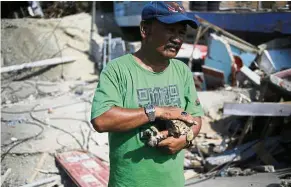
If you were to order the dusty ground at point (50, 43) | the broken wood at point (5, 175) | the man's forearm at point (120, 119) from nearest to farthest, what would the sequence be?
the man's forearm at point (120, 119) → the broken wood at point (5, 175) → the dusty ground at point (50, 43)

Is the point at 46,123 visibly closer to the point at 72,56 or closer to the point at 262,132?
the point at 262,132

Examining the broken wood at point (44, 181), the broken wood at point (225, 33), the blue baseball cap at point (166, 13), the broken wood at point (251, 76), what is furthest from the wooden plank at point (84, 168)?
the broken wood at point (225, 33)

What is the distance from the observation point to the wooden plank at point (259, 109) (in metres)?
5.10

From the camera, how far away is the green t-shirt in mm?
2016

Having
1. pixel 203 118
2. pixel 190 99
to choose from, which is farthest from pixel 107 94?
pixel 203 118

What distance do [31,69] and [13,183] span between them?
30.5ft

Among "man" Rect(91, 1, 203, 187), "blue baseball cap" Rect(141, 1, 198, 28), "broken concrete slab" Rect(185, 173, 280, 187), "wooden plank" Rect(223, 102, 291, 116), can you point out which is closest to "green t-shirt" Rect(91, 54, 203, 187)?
"man" Rect(91, 1, 203, 187)

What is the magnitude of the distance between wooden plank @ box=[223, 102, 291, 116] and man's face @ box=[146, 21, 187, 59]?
344 centimetres

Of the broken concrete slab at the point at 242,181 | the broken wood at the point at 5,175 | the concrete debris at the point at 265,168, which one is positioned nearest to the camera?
the broken concrete slab at the point at 242,181

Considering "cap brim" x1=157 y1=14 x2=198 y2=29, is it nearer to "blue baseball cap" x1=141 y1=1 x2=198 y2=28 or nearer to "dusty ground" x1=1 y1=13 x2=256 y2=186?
"blue baseball cap" x1=141 y1=1 x2=198 y2=28

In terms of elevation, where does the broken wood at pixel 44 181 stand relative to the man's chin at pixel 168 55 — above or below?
below

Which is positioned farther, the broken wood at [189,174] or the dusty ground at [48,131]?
the dusty ground at [48,131]

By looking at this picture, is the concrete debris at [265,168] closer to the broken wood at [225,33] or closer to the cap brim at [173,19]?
the cap brim at [173,19]

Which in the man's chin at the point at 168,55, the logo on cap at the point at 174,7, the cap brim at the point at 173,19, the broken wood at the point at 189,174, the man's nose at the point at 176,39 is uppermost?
the logo on cap at the point at 174,7
